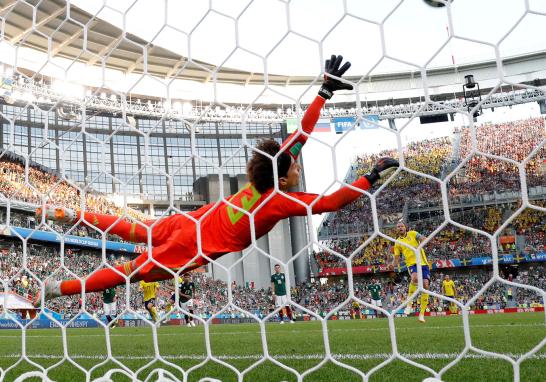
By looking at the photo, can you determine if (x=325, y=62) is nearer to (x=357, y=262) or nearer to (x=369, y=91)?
(x=357, y=262)

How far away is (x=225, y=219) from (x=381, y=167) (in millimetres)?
845

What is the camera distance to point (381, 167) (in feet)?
6.70

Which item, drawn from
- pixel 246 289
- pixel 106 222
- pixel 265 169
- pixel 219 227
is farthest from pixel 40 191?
pixel 246 289

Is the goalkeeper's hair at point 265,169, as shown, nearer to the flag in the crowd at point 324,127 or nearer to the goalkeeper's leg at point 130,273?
the goalkeeper's leg at point 130,273

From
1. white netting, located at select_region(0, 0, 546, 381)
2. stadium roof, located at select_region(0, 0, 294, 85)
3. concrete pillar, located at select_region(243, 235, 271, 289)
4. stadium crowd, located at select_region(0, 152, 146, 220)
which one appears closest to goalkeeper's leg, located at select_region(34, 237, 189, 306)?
white netting, located at select_region(0, 0, 546, 381)

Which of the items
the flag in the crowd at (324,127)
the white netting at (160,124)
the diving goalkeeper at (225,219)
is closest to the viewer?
the diving goalkeeper at (225,219)

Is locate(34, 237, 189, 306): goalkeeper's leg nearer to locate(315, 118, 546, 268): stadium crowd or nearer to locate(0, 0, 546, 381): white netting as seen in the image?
locate(0, 0, 546, 381): white netting

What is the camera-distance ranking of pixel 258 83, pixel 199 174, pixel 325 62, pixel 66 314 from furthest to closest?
pixel 199 174, pixel 258 83, pixel 66 314, pixel 325 62

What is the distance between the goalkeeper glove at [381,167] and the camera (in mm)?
2004

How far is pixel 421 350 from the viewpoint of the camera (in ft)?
10.8

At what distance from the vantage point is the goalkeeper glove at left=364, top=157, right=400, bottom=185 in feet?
6.57

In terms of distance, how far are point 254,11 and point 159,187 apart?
32.5 m

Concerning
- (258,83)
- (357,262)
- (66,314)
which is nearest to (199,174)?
(258,83)

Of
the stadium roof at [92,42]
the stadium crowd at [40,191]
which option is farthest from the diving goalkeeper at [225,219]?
the stadium roof at [92,42]
